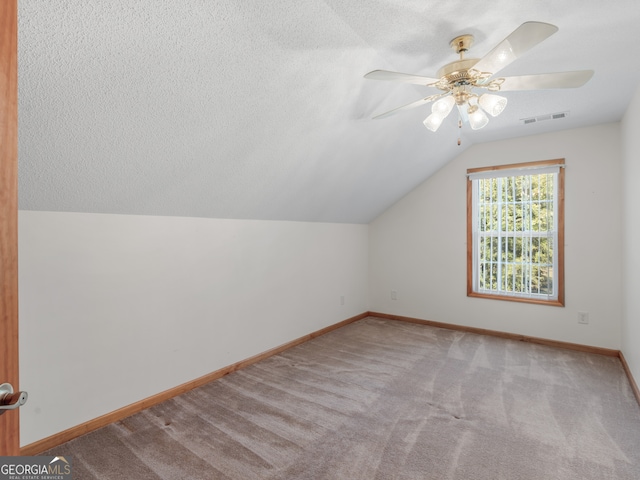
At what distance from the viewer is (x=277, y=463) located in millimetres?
1747

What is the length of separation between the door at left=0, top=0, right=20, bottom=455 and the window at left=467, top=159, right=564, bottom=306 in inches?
165

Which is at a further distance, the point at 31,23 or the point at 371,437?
the point at 371,437

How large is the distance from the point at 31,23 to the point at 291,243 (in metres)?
2.65

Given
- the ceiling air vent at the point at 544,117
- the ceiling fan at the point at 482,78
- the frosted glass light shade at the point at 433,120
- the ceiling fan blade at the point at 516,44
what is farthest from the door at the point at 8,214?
the ceiling air vent at the point at 544,117

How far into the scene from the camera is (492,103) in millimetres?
1810

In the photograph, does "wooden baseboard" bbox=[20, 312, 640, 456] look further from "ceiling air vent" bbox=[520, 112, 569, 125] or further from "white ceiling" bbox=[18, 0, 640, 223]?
"ceiling air vent" bbox=[520, 112, 569, 125]

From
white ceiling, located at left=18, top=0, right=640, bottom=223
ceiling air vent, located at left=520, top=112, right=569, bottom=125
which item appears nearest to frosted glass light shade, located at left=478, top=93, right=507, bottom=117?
white ceiling, located at left=18, top=0, right=640, bottom=223

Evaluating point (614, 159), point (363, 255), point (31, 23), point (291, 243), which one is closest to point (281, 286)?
point (291, 243)

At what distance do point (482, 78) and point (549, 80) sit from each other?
0.31 metres

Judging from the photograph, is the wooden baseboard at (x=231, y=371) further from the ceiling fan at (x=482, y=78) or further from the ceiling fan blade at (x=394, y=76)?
the ceiling fan blade at (x=394, y=76)

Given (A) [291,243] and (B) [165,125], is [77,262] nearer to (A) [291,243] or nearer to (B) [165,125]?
(B) [165,125]

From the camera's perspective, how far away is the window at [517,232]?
3598 mm

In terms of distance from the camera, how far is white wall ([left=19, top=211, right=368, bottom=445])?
182 centimetres

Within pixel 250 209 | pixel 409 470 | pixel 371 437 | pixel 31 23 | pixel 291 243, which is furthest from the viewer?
pixel 291 243
